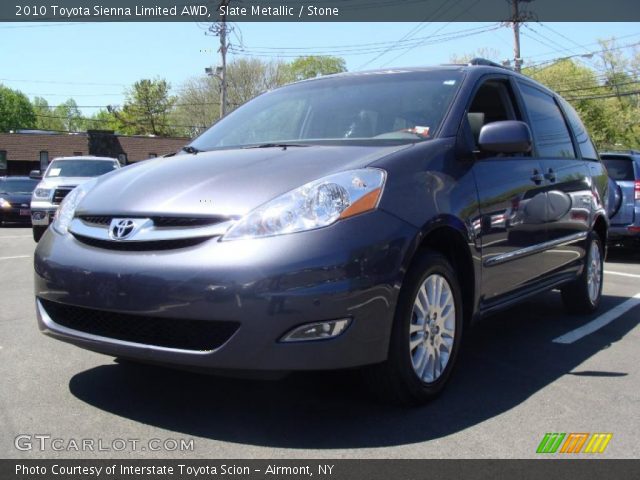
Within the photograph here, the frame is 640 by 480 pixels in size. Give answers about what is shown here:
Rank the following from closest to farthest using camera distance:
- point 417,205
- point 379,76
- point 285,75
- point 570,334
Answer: point 417,205 → point 379,76 → point 570,334 → point 285,75

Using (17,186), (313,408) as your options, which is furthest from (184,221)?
(17,186)

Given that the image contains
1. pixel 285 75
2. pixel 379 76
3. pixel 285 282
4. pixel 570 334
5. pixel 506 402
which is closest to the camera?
pixel 285 282

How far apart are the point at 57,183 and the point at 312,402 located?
34.2ft

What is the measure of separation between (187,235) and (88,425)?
3.24ft

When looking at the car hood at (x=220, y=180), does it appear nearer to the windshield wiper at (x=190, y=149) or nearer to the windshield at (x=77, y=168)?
the windshield wiper at (x=190, y=149)

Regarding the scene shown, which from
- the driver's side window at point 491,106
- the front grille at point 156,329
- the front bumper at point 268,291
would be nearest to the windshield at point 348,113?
the driver's side window at point 491,106

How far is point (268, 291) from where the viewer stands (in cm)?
268

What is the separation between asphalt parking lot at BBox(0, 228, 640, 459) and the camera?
9.28ft

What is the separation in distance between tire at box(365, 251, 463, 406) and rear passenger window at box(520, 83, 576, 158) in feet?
5.78

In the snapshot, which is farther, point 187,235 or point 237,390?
point 237,390

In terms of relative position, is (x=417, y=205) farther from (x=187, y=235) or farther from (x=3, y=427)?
(x=3, y=427)

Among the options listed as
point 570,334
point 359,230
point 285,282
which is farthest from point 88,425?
point 570,334

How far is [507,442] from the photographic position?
9.55ft
